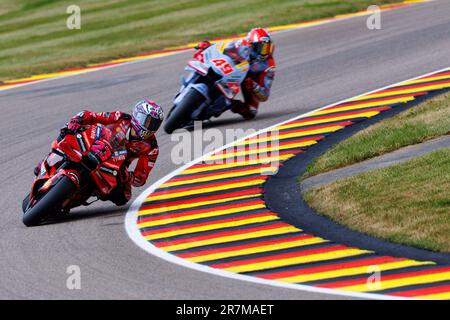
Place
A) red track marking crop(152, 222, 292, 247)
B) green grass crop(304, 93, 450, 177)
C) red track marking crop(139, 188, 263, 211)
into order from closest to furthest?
red track marking crop(152, 222, 292, 247), red track marking crop(139, 188, 263, 211), green grass crop(304, 93, 450, 177)

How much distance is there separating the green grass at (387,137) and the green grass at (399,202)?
1127 millimetres

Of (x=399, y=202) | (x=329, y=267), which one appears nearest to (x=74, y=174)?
(x=329, y=267)

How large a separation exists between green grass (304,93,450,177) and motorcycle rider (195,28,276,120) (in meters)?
2.61

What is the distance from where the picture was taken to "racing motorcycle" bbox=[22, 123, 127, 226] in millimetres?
12859

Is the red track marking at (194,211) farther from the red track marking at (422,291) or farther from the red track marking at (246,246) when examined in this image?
the red track marking at (422,291)

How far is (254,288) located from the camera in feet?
32.6

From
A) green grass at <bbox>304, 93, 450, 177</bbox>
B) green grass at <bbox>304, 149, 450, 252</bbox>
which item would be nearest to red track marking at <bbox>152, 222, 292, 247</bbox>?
green grass at <bbox>304, 149, 450, 252</bbox>

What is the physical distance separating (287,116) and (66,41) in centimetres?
1302

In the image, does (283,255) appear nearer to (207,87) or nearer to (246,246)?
(246,246)

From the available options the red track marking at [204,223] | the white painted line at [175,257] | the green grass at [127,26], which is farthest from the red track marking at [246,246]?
the green grass at [127,26]

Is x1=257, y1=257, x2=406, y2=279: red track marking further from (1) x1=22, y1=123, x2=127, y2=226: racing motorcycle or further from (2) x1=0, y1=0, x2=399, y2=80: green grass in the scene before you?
(2) x1=0, y1=0, x2=399, y2=80: green grass

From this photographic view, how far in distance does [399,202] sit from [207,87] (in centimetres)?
670

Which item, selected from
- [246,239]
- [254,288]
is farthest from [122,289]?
[246,239]

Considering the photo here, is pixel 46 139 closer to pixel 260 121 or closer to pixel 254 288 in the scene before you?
pixel 260 121
